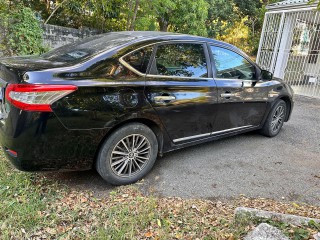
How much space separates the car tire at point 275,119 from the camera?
14.6 ft

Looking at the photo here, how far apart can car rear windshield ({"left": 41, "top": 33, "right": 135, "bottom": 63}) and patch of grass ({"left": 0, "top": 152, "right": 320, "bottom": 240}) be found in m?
1.34

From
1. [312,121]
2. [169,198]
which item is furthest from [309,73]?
[169,198]

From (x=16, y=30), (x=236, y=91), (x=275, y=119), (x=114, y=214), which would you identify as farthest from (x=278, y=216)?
(x=16, y=30)

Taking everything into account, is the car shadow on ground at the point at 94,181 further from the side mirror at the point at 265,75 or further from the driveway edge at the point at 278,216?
the side mirror at the point at 265,75

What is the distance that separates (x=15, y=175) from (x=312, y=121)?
594cm

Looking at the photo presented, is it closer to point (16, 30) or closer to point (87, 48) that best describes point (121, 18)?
point (16, 30)

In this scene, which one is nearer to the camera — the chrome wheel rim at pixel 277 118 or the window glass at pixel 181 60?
the window glass at pixel 181 60

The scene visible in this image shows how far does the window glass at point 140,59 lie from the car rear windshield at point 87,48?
20 centimetres

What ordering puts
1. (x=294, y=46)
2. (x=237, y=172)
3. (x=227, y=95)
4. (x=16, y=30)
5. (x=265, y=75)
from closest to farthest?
1. (x=237, y=172)
2. (x=227, y=95)
3. (x=265, y=75)
4. (x=16, y=30)
5. (x=294, y=46)

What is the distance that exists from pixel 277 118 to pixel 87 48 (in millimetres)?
3460

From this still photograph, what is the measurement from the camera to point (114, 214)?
2402mm

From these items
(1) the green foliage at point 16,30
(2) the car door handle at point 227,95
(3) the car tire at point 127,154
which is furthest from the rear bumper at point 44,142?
(1) the green foliage at point 16,30

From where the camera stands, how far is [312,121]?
595cm

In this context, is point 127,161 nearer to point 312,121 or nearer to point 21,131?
point 21,131
